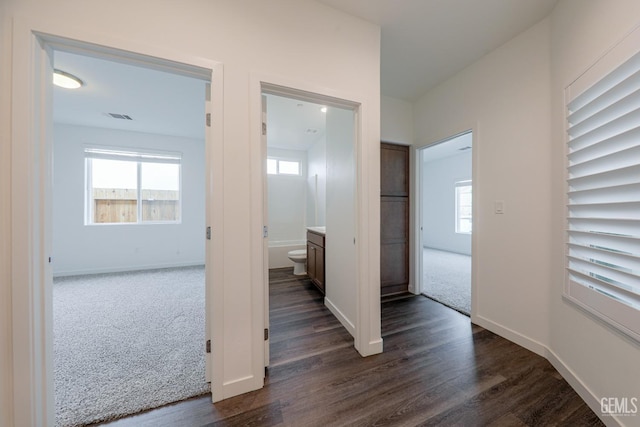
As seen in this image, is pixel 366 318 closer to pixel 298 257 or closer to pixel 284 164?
pixel 298 257

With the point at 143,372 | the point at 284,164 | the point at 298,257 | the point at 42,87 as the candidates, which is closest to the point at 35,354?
the point at 143,372

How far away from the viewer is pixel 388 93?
302cm

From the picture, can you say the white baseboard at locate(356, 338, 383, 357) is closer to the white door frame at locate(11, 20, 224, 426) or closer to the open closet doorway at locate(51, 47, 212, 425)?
the open closet doorway at locate(51, 47, 212, 425)

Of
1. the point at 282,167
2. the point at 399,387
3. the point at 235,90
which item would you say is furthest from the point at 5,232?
the point at 282,167

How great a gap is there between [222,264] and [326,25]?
191 centimetres

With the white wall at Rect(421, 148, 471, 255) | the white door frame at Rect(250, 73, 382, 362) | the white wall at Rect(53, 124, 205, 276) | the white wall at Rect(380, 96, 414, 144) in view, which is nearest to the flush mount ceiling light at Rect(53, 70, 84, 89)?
the white wall at Rect(53, 124, 205, 276)

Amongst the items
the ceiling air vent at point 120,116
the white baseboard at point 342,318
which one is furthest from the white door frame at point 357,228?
the ceiling air vent at point 120,116

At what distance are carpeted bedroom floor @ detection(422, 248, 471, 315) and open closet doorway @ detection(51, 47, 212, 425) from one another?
9.29ft

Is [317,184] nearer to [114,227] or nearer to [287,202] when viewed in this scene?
[287,202]

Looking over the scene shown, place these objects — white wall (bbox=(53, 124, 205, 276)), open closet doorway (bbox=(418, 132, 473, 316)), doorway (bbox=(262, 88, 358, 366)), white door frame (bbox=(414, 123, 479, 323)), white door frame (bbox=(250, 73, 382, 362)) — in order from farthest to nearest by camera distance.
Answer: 1. open closet doorway (bbox=(418, 132, 473, 316))
2. white wall (bbox=(53, 124, 205, 276))
3. white door frame (bbox=(414, 123, 479, 323))
4. doorway (bbox=(262, 88, 358, 366))
5. white door frame (bbox=(250, 73, 382, 362))

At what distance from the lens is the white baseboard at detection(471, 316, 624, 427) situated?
132 centimetres

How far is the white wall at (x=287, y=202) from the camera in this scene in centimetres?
516

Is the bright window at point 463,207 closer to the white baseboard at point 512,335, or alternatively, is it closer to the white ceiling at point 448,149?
the white ceiling at point 448,149

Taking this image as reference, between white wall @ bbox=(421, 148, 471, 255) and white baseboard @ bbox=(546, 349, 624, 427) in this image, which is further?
white wall @ bbox=(421, 148, 471, 255)
